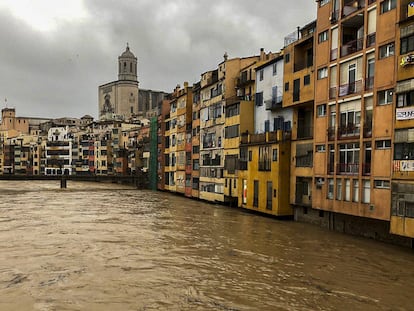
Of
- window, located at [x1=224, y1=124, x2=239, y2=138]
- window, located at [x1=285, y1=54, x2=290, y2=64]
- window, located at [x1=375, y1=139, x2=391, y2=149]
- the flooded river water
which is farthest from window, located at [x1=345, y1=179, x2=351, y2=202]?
window, located at [x1=224, y1=124, x2=239, y2=138]

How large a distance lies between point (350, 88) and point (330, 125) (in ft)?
12.0

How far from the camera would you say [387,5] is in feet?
94.7

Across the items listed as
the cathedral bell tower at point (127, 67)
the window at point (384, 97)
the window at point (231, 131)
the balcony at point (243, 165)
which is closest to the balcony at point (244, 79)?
the window at point (231, 131)

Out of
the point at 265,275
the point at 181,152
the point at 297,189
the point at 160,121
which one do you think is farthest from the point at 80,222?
the point at 160,121

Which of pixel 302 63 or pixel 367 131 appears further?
pixel 302 63

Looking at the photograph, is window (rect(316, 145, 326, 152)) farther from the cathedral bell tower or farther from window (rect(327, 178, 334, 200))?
the cathedral bell tower

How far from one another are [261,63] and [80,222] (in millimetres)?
27014

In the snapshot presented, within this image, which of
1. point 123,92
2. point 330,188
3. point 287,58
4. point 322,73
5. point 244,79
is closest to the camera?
point 330,188

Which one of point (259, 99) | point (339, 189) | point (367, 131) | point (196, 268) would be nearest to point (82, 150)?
point (259, 99)

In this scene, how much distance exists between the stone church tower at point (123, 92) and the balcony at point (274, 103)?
126 m

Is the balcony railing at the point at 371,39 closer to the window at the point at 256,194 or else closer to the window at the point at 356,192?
the window at the point at 356,192

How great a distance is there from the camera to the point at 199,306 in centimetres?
1752

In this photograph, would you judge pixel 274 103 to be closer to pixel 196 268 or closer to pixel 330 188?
pixel 330 188

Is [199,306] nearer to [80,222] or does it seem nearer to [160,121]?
[80,222]
